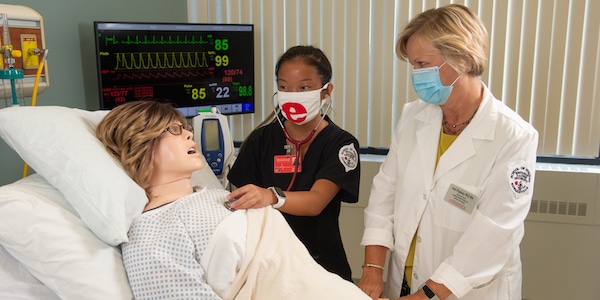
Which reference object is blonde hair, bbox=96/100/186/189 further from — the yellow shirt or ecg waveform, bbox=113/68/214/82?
ecg waveform, bbox=113/68/214/82

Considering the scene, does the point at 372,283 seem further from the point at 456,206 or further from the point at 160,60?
the point at 160,60

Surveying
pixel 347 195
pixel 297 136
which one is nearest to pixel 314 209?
pixel 347 195

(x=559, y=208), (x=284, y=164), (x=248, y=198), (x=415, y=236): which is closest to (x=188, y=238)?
(x=248, y=198)

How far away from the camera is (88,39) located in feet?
7.59

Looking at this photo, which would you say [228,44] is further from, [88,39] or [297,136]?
[297,136]

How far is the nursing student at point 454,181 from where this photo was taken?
1477 millimetres

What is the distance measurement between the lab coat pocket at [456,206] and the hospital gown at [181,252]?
1.93 feet

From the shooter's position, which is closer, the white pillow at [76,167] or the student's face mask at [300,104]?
the white pillow at [76,167]

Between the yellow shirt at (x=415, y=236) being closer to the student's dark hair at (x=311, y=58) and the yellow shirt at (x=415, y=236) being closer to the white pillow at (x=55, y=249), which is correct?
the student's dark hair at (x=311, y=58)

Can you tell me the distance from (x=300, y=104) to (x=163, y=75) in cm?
103

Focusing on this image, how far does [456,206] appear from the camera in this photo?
1.55m

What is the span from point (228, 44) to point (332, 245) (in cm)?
137

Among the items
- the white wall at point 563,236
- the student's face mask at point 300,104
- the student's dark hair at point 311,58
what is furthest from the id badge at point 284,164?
the white wall at point 563,236

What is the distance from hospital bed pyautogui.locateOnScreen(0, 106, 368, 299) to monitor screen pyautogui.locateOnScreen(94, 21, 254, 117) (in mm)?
958
